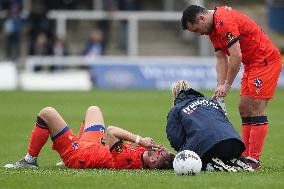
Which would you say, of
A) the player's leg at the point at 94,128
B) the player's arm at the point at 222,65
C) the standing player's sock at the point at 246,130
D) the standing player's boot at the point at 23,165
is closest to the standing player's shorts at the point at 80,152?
the player's leg at the point at 94,128

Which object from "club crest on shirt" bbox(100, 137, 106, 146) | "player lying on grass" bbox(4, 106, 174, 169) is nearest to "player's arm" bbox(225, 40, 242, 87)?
"player lying on grass" bbox(4, 106, 174, 169)

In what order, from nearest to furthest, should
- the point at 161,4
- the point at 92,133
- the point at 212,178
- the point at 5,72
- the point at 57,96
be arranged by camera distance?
1. the point at 212,178
2. the point at 92,133
3. the point at 57,96
4. the point at 5,72
5. the point at 161,4

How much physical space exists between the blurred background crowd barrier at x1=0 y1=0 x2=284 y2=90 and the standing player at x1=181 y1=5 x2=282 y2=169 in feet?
60.1

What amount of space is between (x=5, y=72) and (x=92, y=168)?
19.5m

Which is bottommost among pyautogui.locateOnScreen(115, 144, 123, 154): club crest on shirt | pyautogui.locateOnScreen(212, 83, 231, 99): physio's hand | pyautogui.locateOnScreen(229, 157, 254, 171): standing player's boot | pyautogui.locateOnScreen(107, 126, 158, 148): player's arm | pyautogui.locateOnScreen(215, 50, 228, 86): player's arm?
pyautogui.locateOnScreen(229, 157, 254, 171): standing player's boot

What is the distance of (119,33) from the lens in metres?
35.8

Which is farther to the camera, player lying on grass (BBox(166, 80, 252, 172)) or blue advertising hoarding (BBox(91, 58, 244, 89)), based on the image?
blue advertising hoarding (BBox(91, 58, 244, 89))

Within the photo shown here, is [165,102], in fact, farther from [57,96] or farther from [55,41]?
[55,41]

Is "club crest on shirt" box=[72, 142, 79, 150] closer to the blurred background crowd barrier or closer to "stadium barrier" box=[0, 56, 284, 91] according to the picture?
"stadium barrier" box=[0, 56, 284, 91]

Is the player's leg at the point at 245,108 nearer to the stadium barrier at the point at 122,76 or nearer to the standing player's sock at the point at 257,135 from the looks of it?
the standing player's sock at the point at 257,135

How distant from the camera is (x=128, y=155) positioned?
11820 millimetres

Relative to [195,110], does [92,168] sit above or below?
below

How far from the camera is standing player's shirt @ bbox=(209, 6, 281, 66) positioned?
40.0ft

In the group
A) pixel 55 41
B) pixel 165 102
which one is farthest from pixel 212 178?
pixel 55 41
